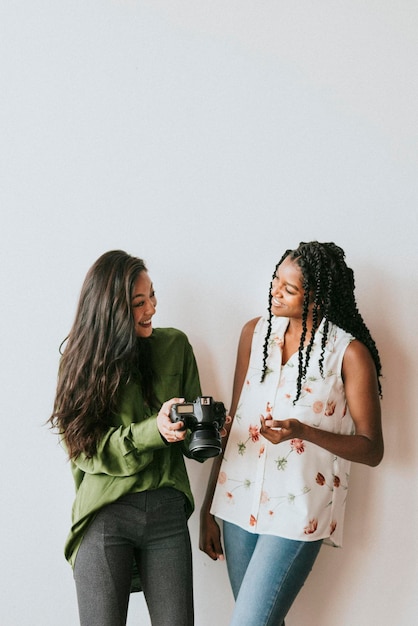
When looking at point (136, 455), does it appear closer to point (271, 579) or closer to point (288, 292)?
point (271, 579)

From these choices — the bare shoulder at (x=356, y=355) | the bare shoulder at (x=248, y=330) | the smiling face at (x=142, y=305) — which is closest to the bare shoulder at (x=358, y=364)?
the bare shoulder at (x=356, y=355)

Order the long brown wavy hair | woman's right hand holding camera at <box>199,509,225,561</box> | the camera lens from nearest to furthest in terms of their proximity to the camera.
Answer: the camera lens < the long brown wavy hair < woman's right hand holding camera at <box>199,509,225,561</box>

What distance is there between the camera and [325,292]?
71.6 inches

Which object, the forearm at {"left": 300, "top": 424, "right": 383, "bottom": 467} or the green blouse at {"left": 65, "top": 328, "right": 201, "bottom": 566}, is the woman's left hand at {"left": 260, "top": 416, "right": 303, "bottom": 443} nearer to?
the forearm at {"left": 300, "top": 424, "right": 383, "bottom": 467}

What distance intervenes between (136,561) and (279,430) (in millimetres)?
508

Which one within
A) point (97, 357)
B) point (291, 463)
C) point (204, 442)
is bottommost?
point (291, 463)

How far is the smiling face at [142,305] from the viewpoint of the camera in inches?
70.0

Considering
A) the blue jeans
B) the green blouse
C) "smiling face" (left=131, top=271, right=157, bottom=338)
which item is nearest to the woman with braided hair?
the blue jeans

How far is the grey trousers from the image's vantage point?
1.65m

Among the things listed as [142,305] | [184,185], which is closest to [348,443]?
[142,305]

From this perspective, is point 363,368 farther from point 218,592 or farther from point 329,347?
point 218,592

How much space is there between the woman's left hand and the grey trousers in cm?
33

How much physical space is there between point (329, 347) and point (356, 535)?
619mm

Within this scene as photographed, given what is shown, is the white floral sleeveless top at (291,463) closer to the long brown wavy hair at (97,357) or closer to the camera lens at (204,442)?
the camera lens at (204,442)
